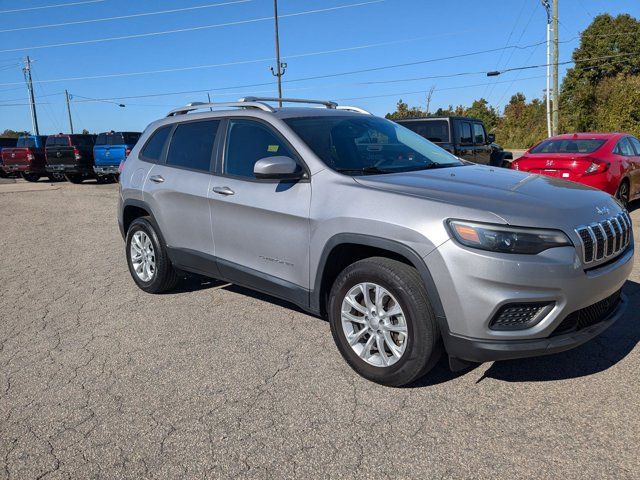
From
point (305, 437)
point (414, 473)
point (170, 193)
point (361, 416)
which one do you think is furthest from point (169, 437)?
point (170, 193)

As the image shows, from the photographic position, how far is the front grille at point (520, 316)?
2.79 meters

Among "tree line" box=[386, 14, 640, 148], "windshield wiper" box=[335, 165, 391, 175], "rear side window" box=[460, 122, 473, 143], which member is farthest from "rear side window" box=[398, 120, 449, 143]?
"tree line" box=[386, 14, 640, 148]

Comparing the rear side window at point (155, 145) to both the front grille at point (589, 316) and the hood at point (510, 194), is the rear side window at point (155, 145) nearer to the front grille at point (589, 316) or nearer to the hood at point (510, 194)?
the hood at point (510, 194)

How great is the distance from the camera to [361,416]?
9.68 ft

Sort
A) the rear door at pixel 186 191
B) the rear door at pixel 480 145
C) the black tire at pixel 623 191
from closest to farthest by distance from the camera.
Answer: the rear door at pixel 186 191, the black tire at pixel 623 191, the rear door at pixel 480 145

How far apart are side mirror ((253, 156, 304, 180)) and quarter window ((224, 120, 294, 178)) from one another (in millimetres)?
299

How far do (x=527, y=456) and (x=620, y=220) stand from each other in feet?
5.69

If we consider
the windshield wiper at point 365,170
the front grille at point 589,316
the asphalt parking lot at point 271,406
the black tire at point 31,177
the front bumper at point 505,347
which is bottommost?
the asphalt parking lot at point 271,406

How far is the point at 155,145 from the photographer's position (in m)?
5.26

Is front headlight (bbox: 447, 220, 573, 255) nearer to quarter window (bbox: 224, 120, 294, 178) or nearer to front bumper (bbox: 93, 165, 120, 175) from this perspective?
quarter window (bbox: 224, 120, 294, 178)

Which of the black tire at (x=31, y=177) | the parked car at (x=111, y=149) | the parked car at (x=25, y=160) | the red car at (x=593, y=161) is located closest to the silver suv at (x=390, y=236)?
the red car at (x=593, y=161)

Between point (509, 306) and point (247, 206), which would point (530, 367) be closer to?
point (509, 306)

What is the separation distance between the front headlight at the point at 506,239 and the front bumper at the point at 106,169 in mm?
17900

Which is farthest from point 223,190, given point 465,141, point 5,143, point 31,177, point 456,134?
point 5,143
